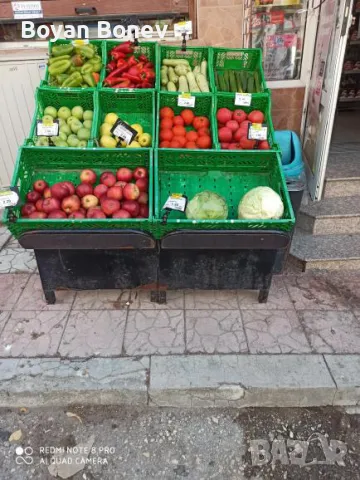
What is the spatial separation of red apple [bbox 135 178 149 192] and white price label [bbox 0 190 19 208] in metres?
0.97

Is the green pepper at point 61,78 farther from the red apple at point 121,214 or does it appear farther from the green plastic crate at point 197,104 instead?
the red apple at point 121,214

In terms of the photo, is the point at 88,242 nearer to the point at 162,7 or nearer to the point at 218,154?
the point at 218,154

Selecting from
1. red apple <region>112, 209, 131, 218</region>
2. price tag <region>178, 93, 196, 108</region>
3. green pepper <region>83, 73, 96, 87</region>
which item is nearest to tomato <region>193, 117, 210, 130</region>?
price tag <region>178, 93, 196, 108</region>

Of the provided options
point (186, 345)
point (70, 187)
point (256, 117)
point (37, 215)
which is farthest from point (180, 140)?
point (186, 345)

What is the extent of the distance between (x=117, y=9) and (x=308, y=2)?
2.23m

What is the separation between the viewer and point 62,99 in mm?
3512

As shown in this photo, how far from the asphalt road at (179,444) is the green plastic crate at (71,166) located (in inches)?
52.9

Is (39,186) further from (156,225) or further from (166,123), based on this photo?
(166,123)

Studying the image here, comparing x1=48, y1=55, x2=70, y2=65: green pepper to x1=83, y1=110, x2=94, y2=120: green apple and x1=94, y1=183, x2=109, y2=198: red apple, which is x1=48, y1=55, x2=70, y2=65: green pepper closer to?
x1=83, y1=110, x2=94, y2=120: green apple

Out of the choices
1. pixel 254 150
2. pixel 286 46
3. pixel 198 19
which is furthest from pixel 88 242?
pixel 286 46

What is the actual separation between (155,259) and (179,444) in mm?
1356

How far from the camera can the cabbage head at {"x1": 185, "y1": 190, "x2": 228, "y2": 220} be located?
9.09ft

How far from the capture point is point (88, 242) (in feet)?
8.70

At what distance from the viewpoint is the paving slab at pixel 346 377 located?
2.50 m
